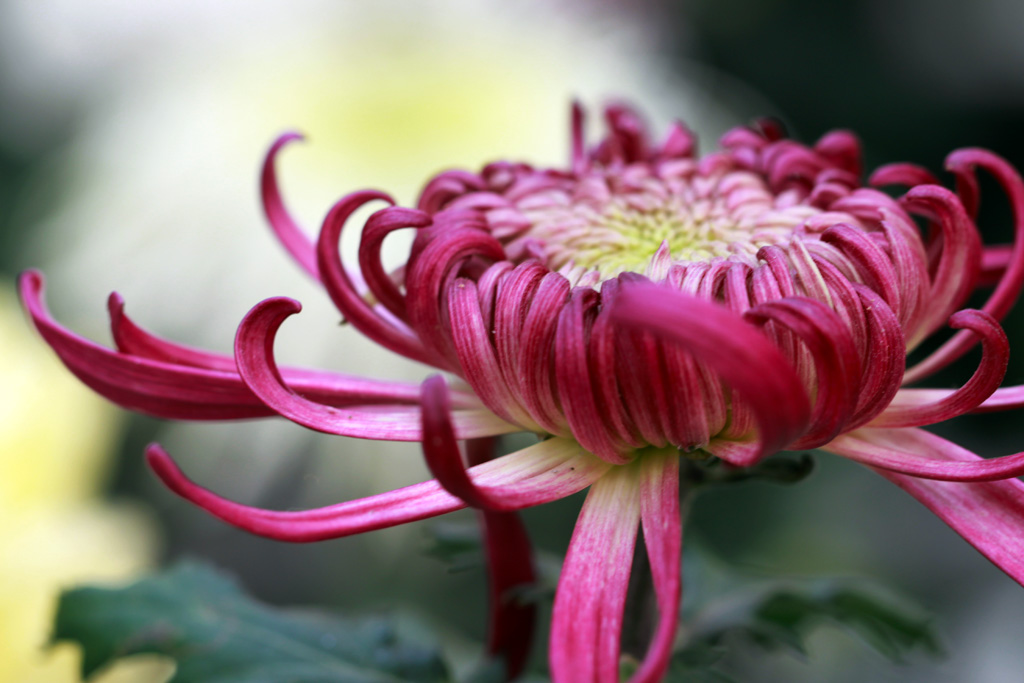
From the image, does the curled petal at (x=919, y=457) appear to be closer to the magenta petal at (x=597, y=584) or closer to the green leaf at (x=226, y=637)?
the magenta petal at (x=597, y=584)

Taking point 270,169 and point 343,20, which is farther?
point 343,20

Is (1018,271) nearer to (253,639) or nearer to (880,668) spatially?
(253,639)

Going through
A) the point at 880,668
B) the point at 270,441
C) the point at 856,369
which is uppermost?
the point at 856,369

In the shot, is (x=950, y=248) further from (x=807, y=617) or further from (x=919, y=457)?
(x=807, y=617)

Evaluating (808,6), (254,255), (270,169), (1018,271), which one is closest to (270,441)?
(254,255)

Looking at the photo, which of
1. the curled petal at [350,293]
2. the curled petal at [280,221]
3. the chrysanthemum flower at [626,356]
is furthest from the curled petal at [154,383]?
the curled petal at [280,221]

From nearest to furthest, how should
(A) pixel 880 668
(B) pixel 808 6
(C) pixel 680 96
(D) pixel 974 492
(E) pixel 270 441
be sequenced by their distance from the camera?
(D) pixel 974 492, (A) pixel 880 668, (E) pixel 270 441, (C) pixel 680 96, (B) pixel 808 6

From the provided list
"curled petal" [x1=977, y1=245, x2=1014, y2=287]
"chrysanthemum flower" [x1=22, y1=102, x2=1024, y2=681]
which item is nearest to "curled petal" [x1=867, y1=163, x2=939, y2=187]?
"chrysanthemum flower" [x1=22, y1=102, x2=1024, y2=681]
